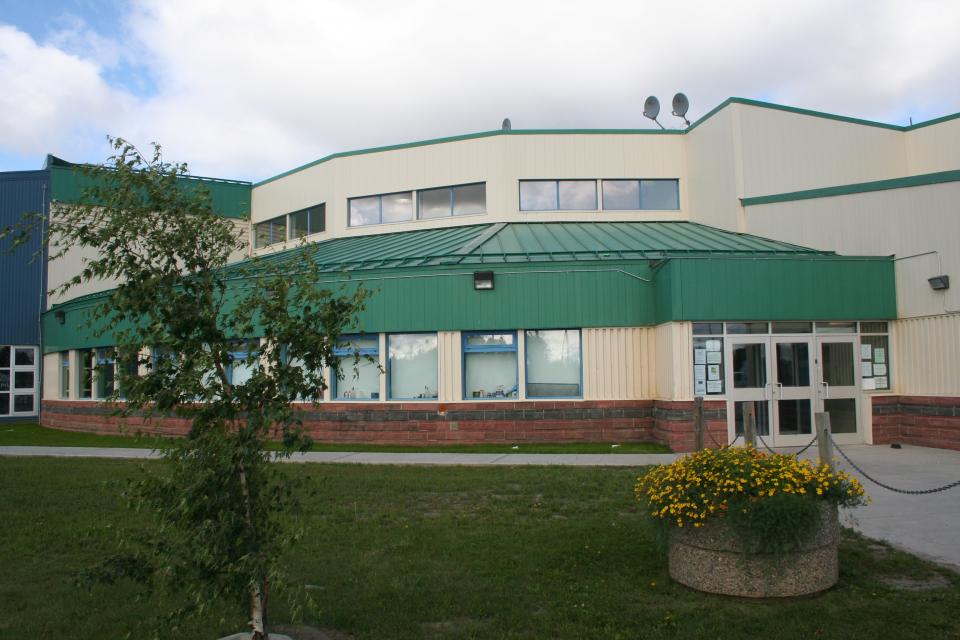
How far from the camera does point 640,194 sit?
2458 cm

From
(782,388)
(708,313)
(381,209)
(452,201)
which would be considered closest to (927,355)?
(782,388)

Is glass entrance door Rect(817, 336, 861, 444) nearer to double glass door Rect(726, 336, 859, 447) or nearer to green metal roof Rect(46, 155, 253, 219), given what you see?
double glass door Rect(726, 336, 859, 447)

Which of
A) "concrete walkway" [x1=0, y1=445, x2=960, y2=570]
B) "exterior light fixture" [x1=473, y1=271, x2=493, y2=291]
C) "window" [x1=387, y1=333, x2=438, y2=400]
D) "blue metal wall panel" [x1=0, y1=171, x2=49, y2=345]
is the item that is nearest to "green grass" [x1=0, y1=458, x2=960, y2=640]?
"concrete walkway" [x1=0, y1=445, x2=960, y2=570]

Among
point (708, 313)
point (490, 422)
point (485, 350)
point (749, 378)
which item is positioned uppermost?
point (708, 313)

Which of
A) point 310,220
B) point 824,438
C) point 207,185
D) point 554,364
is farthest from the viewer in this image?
point 207,185

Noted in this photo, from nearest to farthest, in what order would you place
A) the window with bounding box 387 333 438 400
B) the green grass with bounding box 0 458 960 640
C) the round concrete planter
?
1. the green grass with bounding box 0 458 960 640
2. the round concrete planter
3. the window with bounding box 387 333 438 400

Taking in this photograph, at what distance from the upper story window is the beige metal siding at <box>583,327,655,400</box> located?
7.81 meters

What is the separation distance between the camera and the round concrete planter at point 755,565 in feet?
21.2

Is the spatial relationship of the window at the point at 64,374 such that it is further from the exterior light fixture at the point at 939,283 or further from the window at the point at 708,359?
the exterior light fixture at the point at 939,283

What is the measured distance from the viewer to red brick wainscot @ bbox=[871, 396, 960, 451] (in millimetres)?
15602

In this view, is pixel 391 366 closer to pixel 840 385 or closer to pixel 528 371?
pixel 528 371

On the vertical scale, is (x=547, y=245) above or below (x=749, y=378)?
above

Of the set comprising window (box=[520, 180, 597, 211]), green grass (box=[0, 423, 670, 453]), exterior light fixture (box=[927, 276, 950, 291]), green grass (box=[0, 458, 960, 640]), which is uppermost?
window (box=[520, 180, 597, 211])

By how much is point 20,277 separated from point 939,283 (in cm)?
3162
